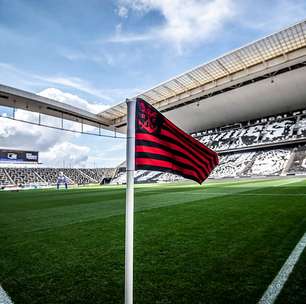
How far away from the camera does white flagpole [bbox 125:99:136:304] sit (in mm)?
1458

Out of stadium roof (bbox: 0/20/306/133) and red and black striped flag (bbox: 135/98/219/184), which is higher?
stadium roof (bbox: 0/20/306/133)

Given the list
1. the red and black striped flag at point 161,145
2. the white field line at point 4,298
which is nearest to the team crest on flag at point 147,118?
the red and black striped flag at point 161,145

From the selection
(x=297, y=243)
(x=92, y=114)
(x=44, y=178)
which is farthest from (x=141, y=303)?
(x=44, y=178)

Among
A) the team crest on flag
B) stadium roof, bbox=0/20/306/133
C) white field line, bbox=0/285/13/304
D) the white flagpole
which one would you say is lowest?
white field line, bbox=0/285/13/304

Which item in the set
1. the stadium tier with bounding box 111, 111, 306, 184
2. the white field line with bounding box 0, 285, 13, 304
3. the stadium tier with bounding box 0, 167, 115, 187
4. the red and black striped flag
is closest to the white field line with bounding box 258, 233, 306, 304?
the red and black striped flag

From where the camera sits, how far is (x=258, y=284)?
224 cm

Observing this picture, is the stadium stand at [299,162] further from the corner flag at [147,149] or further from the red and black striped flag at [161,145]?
the corner flag at [147,149]

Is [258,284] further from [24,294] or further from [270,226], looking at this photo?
[270,226]

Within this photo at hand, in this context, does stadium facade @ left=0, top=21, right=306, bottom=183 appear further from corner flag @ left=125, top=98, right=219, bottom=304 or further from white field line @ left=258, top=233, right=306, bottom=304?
corner flag @ left=125, top=98, right=219, bottom=304

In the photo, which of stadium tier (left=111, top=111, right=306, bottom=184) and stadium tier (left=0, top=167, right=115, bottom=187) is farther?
stadium tier (left=0, top=167, right=115, bottom=187)

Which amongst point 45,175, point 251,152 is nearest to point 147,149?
point 251,152

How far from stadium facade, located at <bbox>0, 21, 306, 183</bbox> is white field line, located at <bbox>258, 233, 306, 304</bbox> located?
76.1 feet

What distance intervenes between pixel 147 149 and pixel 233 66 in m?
28.0

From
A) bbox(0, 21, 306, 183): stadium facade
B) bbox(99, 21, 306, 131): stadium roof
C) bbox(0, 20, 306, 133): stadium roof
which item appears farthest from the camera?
bbox(0, 21, 306, 183): stadium facade
